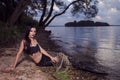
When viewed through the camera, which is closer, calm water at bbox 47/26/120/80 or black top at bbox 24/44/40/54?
black top at bbox 24/44/40/54

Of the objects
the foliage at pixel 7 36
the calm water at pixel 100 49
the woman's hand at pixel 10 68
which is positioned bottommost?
the calm water at pixel 100 49

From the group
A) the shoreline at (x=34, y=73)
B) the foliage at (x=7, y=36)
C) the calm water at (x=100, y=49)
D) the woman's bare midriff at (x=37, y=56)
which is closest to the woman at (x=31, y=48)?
the woman's bare midriff at (x=37, y=56)

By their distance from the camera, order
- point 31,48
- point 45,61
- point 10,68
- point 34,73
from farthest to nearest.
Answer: point 45,61
point 31,48
point 10,68
point 34,73

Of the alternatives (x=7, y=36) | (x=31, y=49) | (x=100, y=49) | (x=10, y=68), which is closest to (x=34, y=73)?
(x=10, y=68)

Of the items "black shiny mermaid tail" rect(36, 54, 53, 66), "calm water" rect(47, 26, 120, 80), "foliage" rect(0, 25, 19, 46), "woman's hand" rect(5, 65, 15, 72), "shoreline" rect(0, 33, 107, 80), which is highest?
"foliage" rect(0, 25, 19, 46)

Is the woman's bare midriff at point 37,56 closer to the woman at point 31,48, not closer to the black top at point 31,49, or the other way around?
the woman at point 31,48

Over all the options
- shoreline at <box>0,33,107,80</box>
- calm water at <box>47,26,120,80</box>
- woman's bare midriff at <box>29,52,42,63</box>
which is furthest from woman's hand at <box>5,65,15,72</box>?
calm water at <box>47,26,120,80</box>

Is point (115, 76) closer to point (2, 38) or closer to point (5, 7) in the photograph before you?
point (2, 38)

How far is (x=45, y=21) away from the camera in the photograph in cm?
3856

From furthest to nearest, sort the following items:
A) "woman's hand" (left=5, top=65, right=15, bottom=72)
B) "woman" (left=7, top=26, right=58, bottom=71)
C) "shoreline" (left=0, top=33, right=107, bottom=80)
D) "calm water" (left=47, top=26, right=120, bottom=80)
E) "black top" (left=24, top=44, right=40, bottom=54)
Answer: "calm water" (left=47, top=26, right=120, bottom=80)
"black top" (left=24, top=44, right=40, bottom=54)
"woman" (left=7, top=26, right=58, bottom=71)
"woman's hand" (left=5, top=65, right=15, bottom=72)
"shoreline" (left=0, top=33, right=107, bottom=80)

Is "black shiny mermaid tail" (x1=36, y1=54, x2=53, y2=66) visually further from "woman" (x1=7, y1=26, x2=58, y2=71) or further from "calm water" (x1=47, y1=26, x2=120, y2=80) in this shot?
"calm water" (x1=47, y1=26, x2=120, y2=80)

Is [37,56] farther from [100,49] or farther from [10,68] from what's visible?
[100,49]

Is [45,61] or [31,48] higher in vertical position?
[31,48]

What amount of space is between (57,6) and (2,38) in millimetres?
24938
